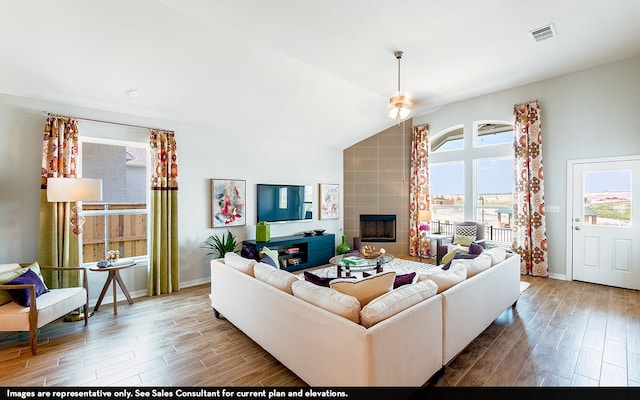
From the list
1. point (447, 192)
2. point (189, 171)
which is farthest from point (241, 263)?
point (447, 192)

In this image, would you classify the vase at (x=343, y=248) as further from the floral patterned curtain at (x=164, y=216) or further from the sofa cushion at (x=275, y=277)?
→ the sofa cushion at (x=275, y=277)

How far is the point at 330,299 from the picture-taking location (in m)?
1.99

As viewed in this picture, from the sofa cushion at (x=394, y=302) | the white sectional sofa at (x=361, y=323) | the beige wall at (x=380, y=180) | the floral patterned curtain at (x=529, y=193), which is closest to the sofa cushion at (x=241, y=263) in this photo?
the white sectional sofa at (x=361, y=323)

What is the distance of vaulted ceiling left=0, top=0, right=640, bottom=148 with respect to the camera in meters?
2.80

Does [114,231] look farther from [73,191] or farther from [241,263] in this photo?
[241,263]

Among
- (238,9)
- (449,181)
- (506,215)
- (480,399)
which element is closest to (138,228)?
(238,9)

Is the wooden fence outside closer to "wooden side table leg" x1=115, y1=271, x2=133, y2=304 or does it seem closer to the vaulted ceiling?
"wooden side table leg" x1=115, y1=271, x2=133, y2=304

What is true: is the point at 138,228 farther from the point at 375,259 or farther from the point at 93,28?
the point at 375,259

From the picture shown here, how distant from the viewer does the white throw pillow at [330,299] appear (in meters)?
1.86

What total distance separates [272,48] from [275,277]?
2.87 meters

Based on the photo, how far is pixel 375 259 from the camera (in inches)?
173

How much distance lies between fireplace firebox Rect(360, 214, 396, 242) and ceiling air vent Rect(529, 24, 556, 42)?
14.8 feet

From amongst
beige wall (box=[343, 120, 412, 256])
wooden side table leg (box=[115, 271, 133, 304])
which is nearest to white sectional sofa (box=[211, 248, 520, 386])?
wooden side table leg (box=[115, 271, 133, 304])

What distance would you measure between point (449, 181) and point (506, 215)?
4.53 ft
